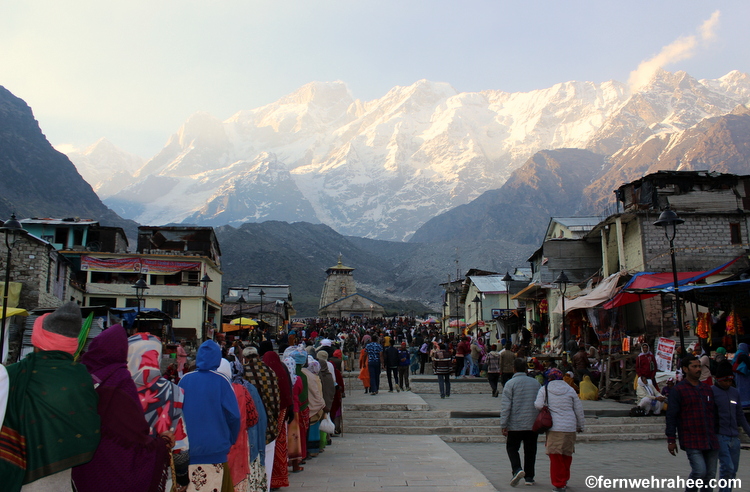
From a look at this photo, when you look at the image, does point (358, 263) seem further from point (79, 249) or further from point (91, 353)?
point (91, 353)

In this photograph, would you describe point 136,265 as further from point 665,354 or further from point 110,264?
point 665,354

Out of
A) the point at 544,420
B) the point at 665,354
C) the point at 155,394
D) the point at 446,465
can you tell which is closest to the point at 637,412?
the point at 665,354

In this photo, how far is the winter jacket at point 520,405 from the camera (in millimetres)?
7238

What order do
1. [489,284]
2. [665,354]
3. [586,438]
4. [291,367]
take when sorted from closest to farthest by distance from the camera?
[291,367], [586,438], [665,354], [489,284]

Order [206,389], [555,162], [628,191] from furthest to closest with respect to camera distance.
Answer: [555,162], [628,191], [206,389]

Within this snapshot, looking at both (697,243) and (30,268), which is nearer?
(697,243)

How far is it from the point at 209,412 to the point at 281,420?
2365mm

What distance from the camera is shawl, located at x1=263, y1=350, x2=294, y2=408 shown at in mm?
6949

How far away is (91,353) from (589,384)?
13.7m

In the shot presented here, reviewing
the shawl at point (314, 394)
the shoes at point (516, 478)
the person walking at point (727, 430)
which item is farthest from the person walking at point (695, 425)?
the shawl at point (314, 394)

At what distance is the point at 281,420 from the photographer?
7.05 metres

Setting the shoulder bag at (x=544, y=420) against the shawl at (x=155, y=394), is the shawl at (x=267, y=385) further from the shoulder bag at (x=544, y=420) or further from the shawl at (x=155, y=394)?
the shoulder bag at (x=544, y=420)

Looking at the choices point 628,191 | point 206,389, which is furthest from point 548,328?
point 206,389

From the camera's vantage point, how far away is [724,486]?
6.02 metres
